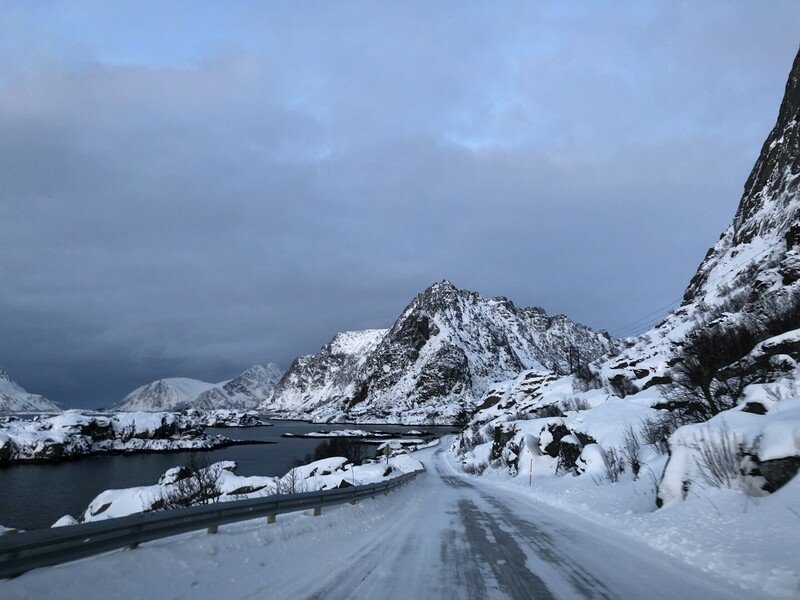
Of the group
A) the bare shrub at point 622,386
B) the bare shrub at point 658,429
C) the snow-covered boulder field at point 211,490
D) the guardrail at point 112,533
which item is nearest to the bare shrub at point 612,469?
the bare shrub at point 658,429

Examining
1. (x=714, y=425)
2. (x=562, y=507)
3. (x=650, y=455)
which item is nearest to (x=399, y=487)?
(x=562, y=507)

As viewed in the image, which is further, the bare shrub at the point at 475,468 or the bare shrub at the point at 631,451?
the bare shrub at the point at 475,468

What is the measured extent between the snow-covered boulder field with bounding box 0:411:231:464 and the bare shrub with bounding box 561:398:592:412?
10881 cm

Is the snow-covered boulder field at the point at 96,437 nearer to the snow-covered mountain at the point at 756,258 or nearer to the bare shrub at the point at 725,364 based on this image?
the snow-covered mountain at the point at 756,258

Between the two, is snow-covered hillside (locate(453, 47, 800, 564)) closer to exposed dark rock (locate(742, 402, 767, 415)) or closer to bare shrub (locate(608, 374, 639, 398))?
exposed dark rock (locate(742, 402, 767, 415))

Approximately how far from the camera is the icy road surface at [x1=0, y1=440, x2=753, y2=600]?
5492 millimetres

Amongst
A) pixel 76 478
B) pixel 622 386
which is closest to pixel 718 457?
pixel 622 386

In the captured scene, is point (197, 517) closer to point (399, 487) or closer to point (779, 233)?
→ point (399, 487)

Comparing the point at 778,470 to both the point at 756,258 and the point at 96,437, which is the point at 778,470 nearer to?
the point at 756,258

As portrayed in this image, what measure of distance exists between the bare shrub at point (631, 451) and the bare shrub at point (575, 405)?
1562 cm

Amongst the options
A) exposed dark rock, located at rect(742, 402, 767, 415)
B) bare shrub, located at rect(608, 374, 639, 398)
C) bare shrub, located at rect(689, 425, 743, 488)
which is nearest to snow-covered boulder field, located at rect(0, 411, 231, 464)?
bare shrub, located at rect(608, 374, 639, 398)

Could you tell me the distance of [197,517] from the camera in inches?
306

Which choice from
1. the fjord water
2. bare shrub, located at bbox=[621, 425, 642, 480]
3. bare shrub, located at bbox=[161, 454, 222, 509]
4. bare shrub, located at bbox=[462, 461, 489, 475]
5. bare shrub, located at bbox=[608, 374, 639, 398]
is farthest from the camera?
the fjord water

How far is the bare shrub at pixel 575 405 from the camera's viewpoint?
36.4 metres
